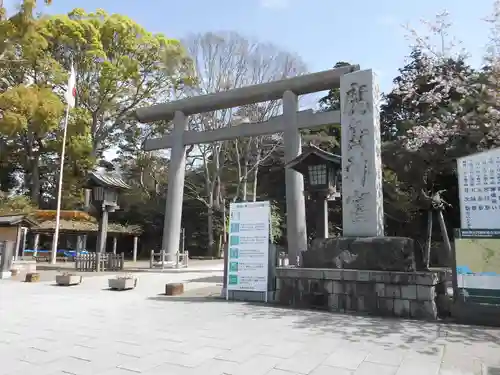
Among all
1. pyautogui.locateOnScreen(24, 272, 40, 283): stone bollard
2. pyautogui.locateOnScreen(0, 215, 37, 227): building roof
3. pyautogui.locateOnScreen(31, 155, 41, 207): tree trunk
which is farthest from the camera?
pyautogui.locateOnScreen(31, 155, 41, 207): tree trunk

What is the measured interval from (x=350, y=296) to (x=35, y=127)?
22.3 m

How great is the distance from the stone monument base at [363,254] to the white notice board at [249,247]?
36.3 inches

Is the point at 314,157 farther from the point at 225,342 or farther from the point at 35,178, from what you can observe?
the point at 35,178

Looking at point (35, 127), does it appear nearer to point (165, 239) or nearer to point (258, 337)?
point (165, 239)

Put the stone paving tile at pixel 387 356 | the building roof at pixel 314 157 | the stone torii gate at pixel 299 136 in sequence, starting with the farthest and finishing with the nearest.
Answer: the building roof at pixel 314 157 → the stone torii gate at pixel 299 136 → the stone paving tile at pixel 387 356

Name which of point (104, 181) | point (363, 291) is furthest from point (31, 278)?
point (363, 291)

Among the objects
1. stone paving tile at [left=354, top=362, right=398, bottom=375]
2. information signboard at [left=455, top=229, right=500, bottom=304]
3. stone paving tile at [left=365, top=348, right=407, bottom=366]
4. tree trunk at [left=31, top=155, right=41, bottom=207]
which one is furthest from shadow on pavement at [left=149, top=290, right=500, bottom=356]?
tree trunk at [left=31, top=155, right=41, bottom=207]

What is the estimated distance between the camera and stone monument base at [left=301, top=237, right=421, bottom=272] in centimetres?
647

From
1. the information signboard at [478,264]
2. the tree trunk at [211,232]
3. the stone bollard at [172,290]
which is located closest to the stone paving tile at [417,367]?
the information signboard at [478,264]

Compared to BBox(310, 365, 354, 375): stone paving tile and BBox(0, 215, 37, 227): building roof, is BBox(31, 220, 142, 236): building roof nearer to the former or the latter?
BBox(0, 215, 37, 227): building roof

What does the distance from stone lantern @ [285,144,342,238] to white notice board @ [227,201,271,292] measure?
90.3 inches

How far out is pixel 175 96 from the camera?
2478cm

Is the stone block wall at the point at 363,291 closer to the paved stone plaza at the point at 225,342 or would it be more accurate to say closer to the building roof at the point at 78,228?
the paved stone plaza at the point at 225,342

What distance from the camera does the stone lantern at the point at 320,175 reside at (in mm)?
9695
